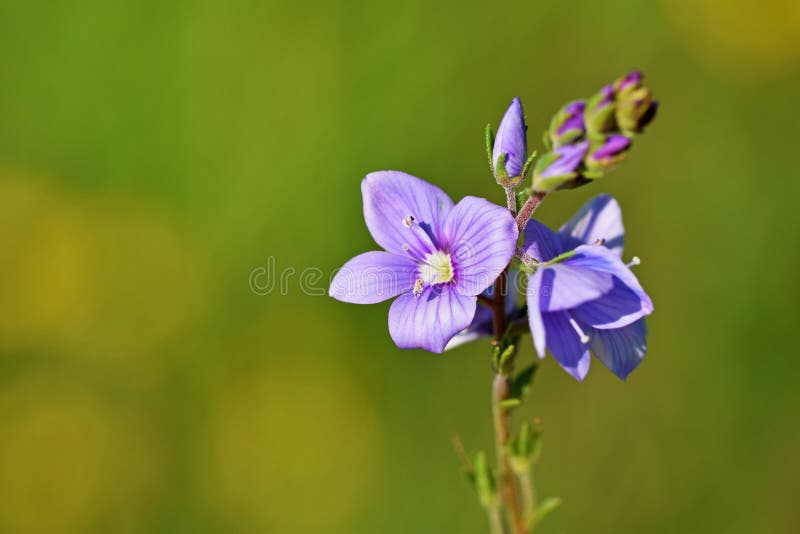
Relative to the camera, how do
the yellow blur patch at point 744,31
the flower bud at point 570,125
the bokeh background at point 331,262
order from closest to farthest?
the flower bud at point 570,125
the bokeh background at point 331,262
the yellow blur patch at point 744,31

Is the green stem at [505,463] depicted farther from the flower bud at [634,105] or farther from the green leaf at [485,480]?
the flower bud at [634,105]

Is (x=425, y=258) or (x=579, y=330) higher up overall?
(x=425, y=258)

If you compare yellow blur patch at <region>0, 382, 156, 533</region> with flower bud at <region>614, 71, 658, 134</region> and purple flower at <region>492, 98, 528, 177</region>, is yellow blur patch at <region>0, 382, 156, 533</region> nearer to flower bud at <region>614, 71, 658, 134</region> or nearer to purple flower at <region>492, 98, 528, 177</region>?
purple flower at <region>492, 98, 528, 177</region>

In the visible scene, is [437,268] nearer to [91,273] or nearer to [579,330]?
[579,330]

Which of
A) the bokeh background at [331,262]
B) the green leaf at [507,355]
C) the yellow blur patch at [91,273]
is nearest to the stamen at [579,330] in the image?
the green leaf at [507,355]

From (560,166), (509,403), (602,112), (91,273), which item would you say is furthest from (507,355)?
(91,273)

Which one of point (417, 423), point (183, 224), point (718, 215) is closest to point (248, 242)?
point (183, 224)
